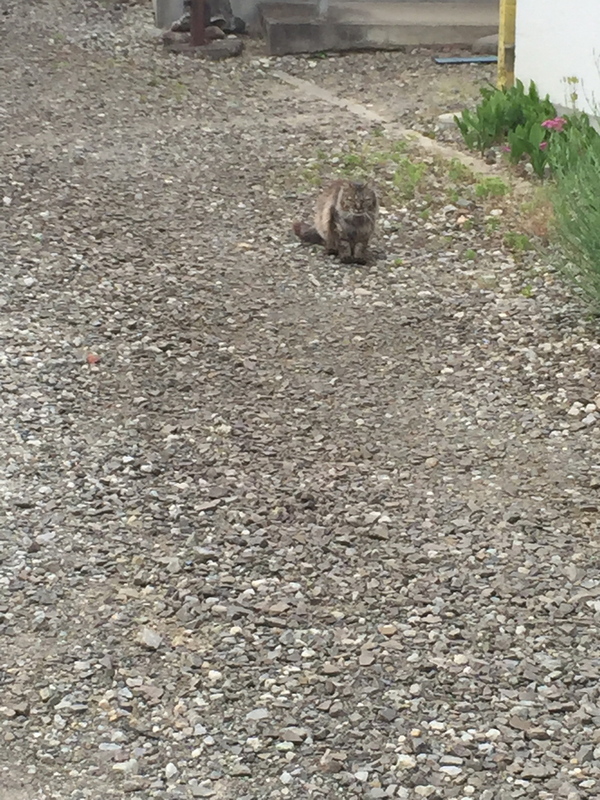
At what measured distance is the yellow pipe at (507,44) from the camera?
9.42 m

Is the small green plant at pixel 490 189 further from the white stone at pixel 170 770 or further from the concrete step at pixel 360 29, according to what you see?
the white stone at pixel 170 770

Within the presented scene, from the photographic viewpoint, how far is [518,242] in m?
7.05

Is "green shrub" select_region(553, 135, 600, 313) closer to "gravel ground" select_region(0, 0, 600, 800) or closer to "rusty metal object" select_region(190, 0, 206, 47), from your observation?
"gravel ground" select_region(0, 0, 600, 800)

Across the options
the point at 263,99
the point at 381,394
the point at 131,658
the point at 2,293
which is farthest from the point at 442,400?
the point at 263,99

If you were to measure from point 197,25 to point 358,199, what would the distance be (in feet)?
20.0

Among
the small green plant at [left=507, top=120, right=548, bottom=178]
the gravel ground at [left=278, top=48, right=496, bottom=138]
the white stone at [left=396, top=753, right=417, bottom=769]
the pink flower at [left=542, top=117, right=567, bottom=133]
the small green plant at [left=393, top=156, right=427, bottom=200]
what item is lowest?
the white stone at [left=396, top=753, right=417, bottom=769]

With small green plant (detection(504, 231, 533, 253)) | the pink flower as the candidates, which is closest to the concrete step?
the pink flower

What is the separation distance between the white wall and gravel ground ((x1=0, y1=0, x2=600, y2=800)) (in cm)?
158

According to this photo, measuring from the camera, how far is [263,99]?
1056 centimetres

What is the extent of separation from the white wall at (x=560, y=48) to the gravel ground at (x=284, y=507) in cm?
158

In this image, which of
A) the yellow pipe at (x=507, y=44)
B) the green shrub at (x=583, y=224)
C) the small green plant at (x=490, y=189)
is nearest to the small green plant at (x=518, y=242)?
the green shrub at (x=583, y=224)

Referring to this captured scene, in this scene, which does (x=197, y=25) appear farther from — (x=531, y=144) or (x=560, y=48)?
(x=531, y=144)

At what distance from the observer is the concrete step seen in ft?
39.9

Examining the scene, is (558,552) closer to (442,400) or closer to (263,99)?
(442,400)
